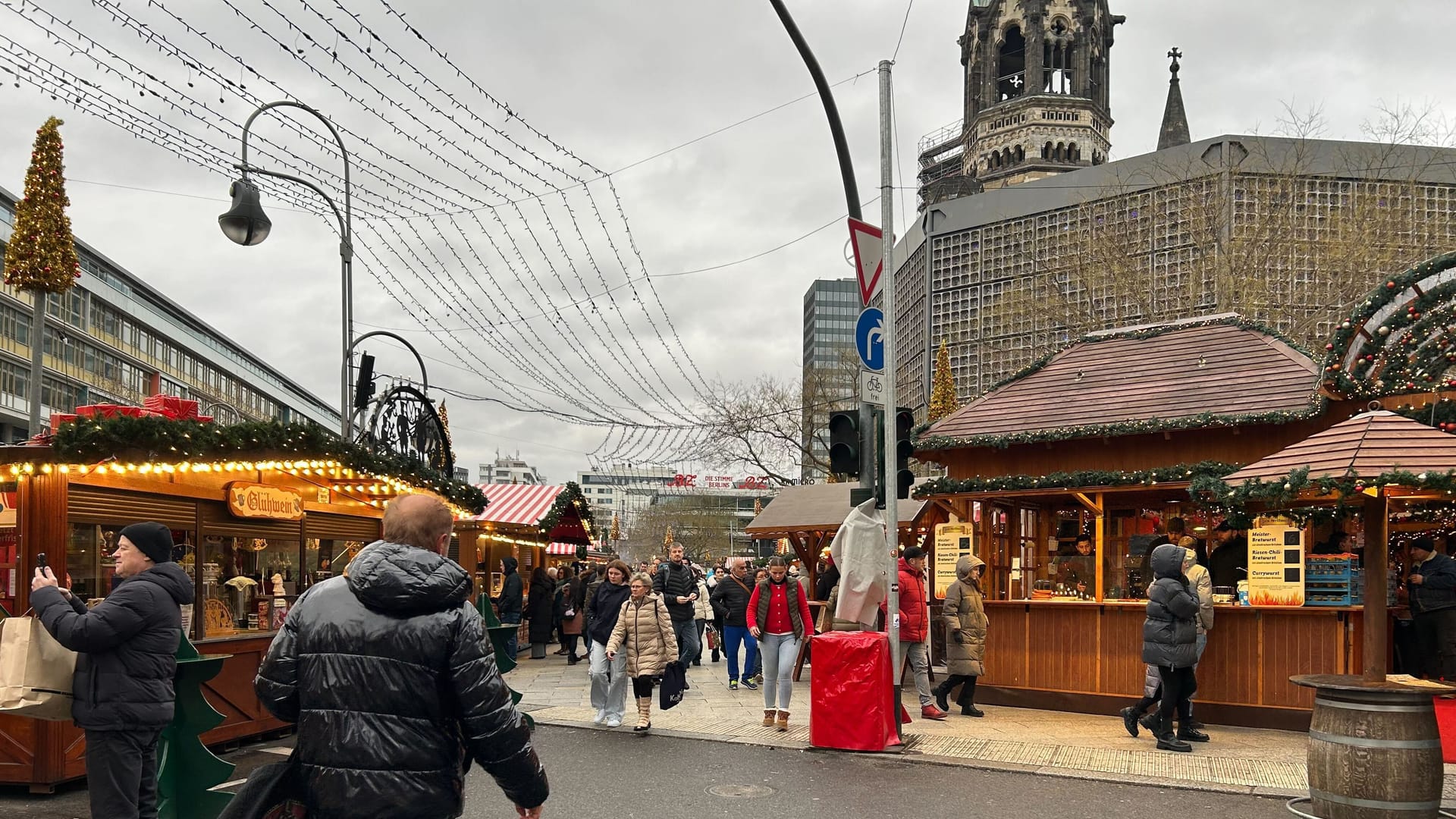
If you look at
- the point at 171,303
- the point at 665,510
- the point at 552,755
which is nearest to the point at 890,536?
the point at 552,755

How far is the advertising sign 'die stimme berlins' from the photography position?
11.2 m

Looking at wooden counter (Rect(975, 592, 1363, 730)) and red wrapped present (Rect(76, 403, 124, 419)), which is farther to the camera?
wooden counter (Rect(975, 592, 1363, 730))

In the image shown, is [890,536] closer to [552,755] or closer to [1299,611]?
[552,755]

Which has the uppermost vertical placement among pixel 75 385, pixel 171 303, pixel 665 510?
pixel 171 303

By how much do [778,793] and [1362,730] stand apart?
379cm

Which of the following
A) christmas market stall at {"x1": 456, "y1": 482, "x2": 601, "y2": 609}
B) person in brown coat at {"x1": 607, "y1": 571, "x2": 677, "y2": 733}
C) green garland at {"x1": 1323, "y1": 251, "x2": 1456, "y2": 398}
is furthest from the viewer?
christmas market stall at {"x1": 456, "y1": 482, "x2": 601, "y2": 609}

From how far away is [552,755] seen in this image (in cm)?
1009

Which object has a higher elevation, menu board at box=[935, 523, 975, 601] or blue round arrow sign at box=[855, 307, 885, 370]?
blue round arrow sign at box=[855, 307, 885, 370]

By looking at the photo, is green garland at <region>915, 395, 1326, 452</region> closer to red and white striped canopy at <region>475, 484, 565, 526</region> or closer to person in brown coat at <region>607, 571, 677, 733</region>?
person in brown coat at <region>607, 571, 677, 733</region>

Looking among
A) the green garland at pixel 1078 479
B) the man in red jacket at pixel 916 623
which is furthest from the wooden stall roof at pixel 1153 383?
the man in red jacket at pixel 916 623

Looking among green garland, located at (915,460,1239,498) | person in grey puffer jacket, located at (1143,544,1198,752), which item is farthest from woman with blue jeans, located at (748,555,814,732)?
person in grey puffer jacket, located at (1143,544,1198,752)

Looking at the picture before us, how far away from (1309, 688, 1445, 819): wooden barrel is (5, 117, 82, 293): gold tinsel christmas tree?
1114cm

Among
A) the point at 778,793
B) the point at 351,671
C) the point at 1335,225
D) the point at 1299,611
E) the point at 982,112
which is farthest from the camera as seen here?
the point at 982,112

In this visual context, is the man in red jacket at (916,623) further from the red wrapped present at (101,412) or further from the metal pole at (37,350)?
the metal pole at (37,350)
